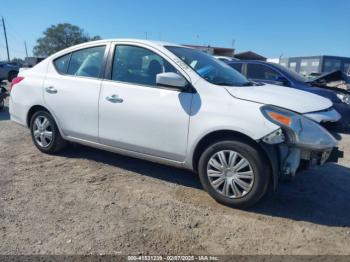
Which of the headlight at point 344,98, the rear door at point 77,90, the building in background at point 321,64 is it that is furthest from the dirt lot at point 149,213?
the building in background at point 321,64

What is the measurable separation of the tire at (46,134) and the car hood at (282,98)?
2663 mm

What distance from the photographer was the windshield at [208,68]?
3934mm

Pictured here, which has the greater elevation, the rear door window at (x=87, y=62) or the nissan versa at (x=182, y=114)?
the rear door window at (x=87, y=62)

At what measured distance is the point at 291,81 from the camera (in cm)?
758

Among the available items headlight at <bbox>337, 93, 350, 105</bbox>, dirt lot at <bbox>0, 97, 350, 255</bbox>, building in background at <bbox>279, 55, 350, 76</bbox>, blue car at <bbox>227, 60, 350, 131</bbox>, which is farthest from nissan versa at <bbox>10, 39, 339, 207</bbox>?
building in background at <bbox>279, 55, 350, 76</bbox>

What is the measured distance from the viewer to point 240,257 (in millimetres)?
2771

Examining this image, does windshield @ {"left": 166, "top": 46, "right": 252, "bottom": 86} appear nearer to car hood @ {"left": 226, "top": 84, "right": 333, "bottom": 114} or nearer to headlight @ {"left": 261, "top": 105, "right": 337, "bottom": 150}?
car hood @ {"left": 226, "top": 84, "right": 333, "bottom": 114}

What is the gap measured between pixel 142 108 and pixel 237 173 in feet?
4.28

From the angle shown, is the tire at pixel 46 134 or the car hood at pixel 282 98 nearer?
the car hood at pixel 282 98

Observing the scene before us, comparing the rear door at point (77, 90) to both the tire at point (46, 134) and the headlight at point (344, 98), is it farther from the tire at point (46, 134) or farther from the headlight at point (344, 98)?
the headlight at point (344, 98)

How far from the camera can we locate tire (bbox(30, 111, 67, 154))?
495 cm

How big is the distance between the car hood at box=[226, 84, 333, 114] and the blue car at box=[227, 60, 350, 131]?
322 centimetres

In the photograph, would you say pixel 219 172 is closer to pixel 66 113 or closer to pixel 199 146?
pixel 199 146

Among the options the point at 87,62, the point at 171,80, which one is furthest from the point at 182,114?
the point at 87,62
